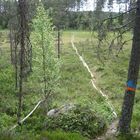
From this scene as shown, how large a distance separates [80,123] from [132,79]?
3.10 m

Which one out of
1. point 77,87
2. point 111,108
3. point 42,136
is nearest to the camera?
point 42,136

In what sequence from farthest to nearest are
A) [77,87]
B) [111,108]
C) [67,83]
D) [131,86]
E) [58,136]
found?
[67,83], [77,87], [111,108], [131,86], [58,136]

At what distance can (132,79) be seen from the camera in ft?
34.8

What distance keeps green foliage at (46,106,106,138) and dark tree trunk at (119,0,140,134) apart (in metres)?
1.67

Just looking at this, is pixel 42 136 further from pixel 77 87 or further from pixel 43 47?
pixel 77 87

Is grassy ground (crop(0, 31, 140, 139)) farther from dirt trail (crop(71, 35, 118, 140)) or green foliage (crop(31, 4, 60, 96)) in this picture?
green foliage (crop(31, 4, 60, 96))

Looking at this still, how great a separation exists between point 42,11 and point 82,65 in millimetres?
25891

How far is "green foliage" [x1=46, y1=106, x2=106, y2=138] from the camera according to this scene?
12336 millimetres

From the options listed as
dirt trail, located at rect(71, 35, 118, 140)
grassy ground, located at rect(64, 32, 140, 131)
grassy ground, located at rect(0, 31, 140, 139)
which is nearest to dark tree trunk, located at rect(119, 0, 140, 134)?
dirt trail, located at rect(71, 35, 118, 140)

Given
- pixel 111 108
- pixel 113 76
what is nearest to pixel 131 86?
pixel 111 108

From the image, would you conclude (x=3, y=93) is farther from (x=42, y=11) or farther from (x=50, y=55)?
(x=42, y=11)

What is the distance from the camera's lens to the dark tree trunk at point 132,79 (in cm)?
1024

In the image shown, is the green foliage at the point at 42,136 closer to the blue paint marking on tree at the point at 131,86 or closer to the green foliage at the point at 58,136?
the green foliage at the point at 58,136

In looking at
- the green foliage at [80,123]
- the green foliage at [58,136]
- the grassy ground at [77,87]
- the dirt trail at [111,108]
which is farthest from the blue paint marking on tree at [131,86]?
the grassy ground at [77,87]
